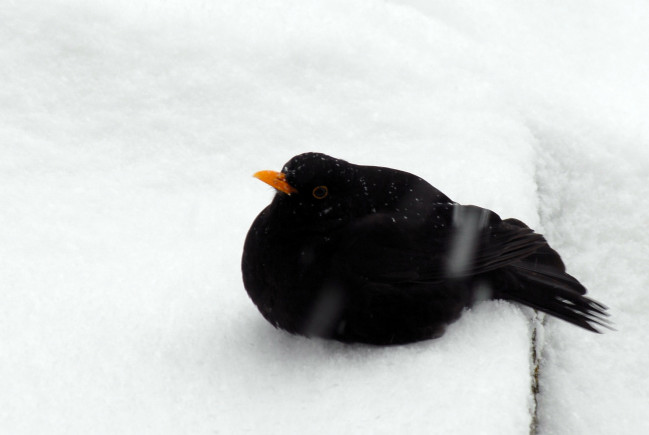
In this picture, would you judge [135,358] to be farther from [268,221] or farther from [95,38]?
[95,38]

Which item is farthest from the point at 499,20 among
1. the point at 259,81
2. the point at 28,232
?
the point at 28,232

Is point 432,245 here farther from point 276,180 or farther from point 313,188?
point 276,180

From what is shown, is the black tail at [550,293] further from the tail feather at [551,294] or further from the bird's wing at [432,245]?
the bird's wing at [432,245]

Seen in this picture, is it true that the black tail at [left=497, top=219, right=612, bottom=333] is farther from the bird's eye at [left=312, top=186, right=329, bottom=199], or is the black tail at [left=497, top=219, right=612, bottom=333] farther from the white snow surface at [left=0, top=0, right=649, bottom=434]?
the bird's eye at [left=312, top=186, right=329, bottom=199]

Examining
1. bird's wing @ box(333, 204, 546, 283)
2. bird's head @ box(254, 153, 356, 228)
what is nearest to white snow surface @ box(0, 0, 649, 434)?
bird's wing @ box(333, 204, 546, 283)

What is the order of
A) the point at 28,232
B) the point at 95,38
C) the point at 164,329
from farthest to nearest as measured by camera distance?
the point at 95,38
the point at 28,232
the point at 164,329


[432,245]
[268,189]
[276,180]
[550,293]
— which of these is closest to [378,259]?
[432,245]

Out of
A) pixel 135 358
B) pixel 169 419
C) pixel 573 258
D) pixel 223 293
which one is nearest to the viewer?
pixel 169 419
